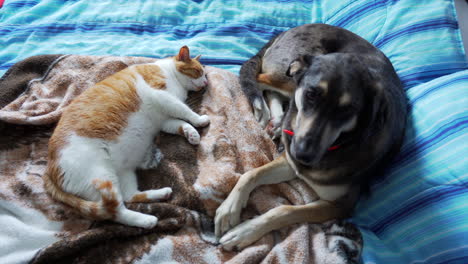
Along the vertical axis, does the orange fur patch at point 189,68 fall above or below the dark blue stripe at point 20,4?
below

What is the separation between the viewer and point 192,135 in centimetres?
165

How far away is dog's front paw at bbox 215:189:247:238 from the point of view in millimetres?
1381

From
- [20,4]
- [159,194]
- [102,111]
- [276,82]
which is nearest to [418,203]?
[276,82]

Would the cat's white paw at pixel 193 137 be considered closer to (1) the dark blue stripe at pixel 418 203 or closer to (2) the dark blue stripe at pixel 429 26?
(1) the dark blue stripe at pixel 418 203

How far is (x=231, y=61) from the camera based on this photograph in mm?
2262

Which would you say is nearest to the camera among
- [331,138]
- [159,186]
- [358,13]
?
[331,138]

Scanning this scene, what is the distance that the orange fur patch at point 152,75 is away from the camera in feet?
5.79

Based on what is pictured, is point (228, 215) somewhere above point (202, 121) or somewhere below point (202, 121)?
below

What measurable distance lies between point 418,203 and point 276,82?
1.09 metres

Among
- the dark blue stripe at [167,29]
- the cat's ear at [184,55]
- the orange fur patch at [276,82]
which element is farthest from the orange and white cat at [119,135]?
the dark blue stripe at [167,29]

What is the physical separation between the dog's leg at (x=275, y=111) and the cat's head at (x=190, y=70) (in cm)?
48

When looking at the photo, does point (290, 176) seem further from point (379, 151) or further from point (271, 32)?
point (271, 32)

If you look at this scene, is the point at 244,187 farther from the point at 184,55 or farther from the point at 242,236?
the point at 184,55

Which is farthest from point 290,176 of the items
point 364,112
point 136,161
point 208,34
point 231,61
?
point 208,34
